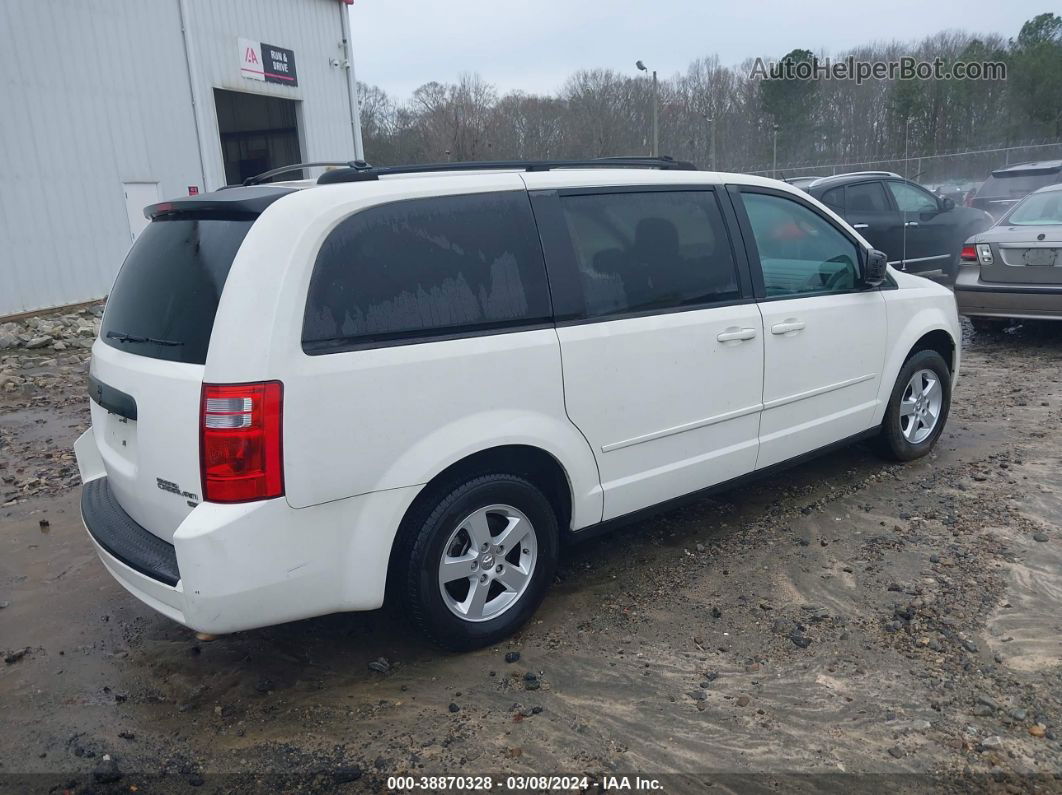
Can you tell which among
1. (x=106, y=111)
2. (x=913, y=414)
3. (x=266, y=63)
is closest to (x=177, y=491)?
(x=913, y=414)

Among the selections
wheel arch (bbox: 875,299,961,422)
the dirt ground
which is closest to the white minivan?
the dirt ground

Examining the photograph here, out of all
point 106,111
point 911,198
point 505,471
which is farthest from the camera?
point 106,111

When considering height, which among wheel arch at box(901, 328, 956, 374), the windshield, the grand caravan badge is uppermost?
the windshield

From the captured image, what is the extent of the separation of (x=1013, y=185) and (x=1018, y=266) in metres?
8.80

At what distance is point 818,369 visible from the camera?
4.40 meters

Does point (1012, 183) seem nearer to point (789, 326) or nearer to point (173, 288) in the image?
point (789, 326)

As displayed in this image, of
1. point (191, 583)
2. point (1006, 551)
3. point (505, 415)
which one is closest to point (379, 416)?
point (505, 415)

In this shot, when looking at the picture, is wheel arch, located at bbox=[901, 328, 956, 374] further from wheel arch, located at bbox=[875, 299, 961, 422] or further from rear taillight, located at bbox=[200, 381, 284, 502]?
rear taillight, located at bbox=[200, 381, 284, 502]

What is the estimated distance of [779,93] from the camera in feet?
151

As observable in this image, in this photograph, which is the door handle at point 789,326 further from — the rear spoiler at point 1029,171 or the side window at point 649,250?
the rear spoiler at point 1029,171

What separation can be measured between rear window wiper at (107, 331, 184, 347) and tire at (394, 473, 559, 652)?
1067mm

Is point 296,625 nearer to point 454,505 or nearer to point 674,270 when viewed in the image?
point 454,505

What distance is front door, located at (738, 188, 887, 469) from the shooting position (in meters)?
4.20

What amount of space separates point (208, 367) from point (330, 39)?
1987cm
